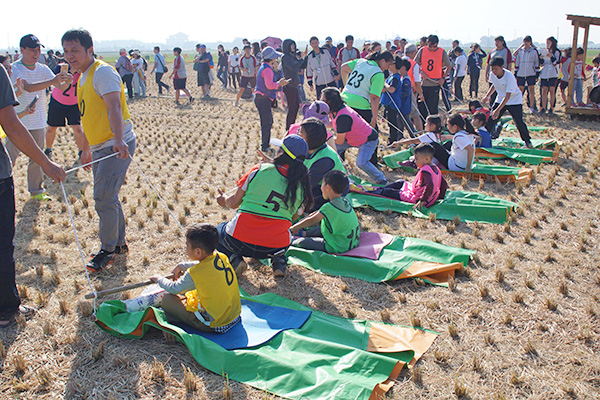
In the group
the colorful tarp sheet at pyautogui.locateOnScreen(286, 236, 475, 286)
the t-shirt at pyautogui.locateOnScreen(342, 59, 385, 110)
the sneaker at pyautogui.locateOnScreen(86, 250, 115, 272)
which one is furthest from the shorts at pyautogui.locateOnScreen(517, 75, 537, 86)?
the sneaker at pyautogui.locateOnScreen(86, 250, 115, 272)

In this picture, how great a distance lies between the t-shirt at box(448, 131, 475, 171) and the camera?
755 centimetres

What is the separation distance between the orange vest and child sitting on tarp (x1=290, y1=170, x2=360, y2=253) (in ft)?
22.4

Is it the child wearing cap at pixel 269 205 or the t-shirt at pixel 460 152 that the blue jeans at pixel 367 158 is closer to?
the t-shirt at pixel 460 152

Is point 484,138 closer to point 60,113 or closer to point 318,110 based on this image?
point 318,110

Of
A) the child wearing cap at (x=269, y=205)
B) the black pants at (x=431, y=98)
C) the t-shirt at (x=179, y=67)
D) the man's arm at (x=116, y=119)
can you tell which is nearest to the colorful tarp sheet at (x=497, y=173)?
the black pants at (x=431, y=98)

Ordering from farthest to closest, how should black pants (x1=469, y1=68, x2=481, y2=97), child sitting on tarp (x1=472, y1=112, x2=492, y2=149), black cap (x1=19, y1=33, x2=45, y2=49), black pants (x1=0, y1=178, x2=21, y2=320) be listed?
black pants (x1=469, y1=68, x2=481, y2=97)
child sitting on tarp (x1=472, y1=112, x2=492, y2=149)
black cap (x1=19, y1=33, x2=45, y2=49)
black pants (x1=0, y1=178, x2=21, y2=320)

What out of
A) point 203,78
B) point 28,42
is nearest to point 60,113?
point 28,42

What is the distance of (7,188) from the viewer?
12.0ft

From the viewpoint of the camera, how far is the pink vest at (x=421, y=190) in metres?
6.32

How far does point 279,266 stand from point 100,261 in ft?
5.91

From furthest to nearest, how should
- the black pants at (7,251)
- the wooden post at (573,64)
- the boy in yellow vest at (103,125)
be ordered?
the wooden post at (573,64)
the boy in yellow vest at (103,125)
the black pants at (7,251)

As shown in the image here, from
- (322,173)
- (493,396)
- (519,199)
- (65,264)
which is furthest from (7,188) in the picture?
(519,199)

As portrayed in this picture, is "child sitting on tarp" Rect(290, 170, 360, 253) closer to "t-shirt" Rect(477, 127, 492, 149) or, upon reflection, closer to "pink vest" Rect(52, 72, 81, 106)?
"pink vest" Rect(52, 72, 81, 106)

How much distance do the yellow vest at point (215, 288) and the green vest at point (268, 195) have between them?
92cm
